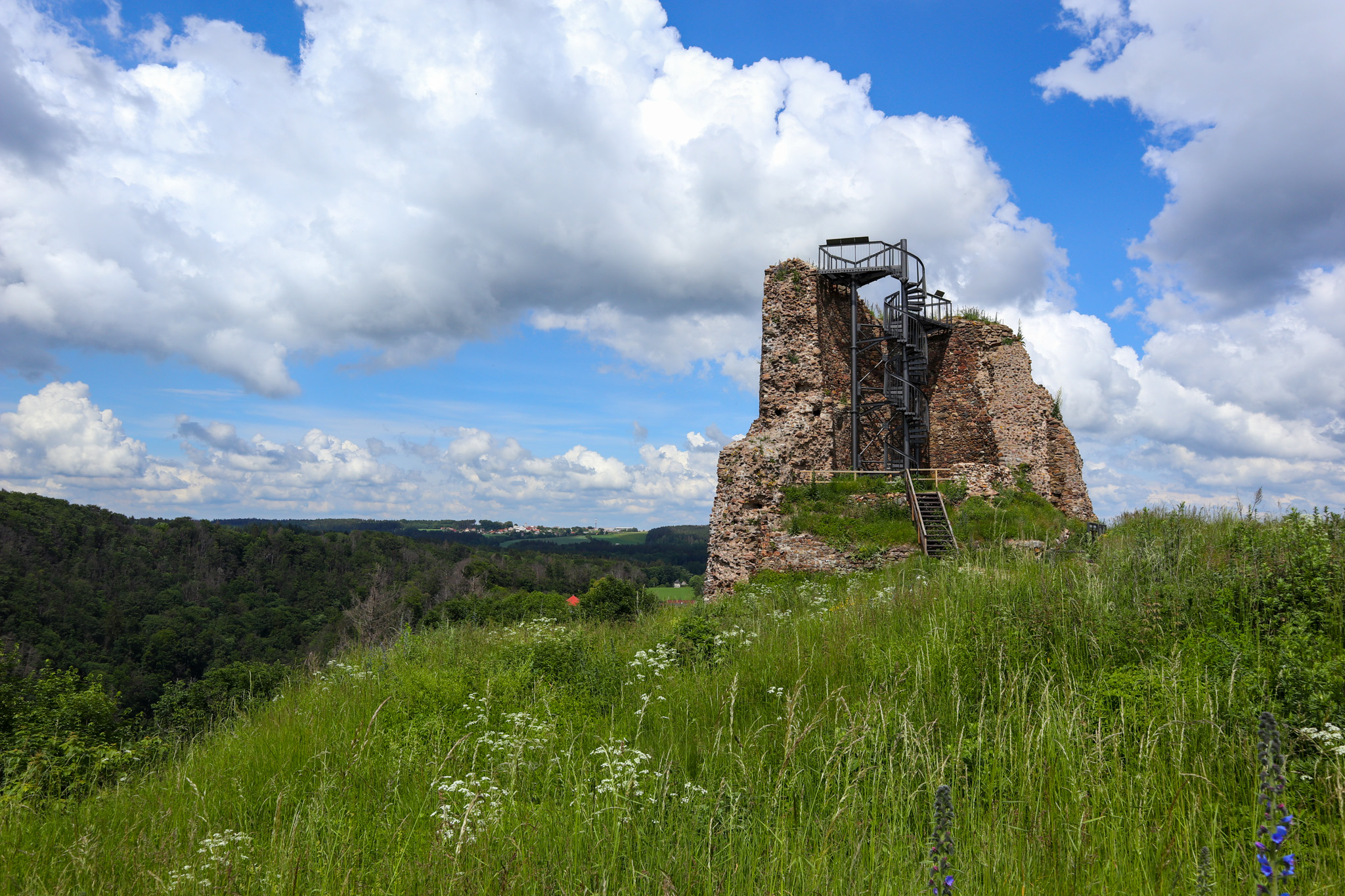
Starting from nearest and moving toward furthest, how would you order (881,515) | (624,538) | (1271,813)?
(1271,813) → (881,515) → (624,538)

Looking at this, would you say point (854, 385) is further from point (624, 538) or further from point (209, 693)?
point (624, 538)

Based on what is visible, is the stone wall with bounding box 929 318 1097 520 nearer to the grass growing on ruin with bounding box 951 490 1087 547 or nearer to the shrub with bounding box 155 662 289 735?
the grass growing on ruin with bounding box 951 490 1087 547

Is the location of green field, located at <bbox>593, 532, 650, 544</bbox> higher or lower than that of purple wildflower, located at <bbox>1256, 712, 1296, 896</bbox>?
lower

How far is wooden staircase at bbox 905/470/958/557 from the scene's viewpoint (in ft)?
56.4

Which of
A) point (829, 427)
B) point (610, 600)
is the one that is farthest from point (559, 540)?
point (610, 600)

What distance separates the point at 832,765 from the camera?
357 cm

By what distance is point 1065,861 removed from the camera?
8.14ft

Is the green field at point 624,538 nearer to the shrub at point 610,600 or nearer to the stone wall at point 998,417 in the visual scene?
the stone wall at point 998,417

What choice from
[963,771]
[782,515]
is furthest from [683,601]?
[963,771]

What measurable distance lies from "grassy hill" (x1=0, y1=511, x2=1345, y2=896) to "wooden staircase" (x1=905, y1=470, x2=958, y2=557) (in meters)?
10.1

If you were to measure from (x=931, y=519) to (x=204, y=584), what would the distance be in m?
84.6

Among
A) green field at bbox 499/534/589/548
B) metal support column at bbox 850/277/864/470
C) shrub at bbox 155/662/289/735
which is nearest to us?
shrub at bbox 155/662/289/735

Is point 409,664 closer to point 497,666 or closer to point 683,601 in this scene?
point 497,666

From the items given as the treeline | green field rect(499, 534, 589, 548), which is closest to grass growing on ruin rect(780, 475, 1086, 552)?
the treeline
